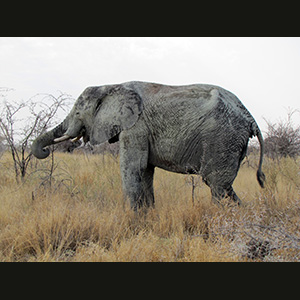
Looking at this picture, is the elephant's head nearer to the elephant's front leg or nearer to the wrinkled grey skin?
the wrinkled grey skin

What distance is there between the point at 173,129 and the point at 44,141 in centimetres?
207

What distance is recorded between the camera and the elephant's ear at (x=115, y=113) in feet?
15.8

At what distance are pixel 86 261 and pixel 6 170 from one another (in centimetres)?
536

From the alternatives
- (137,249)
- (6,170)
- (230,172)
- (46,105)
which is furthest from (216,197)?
(6,170)

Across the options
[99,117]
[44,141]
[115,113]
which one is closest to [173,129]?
[115,113]

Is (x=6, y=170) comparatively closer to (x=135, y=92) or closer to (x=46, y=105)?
(x=46, y=105)

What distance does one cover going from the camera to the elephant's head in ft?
15.9

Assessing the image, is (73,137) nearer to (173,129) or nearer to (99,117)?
(99,117)

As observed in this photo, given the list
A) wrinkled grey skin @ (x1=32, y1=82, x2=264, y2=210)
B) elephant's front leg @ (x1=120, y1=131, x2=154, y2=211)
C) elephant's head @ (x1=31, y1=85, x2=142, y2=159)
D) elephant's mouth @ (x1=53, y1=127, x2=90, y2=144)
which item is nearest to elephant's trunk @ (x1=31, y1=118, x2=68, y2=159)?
elephant's head @ (x1=31, y1=85, x2=142, y2=159)

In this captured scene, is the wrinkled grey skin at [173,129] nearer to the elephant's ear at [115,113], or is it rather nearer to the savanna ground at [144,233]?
the elephant's ear at [115,113]

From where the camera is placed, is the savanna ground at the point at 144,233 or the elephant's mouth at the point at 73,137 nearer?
the savanna ground at the point at 144,233

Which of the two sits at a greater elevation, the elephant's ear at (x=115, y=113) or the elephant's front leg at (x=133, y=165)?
the elephant's ear at (x=115, y=113)

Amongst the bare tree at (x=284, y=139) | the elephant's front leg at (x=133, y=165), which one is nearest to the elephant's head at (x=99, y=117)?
the elephant's front leg at (x=133, y=165)

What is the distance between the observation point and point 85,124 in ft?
17.3
